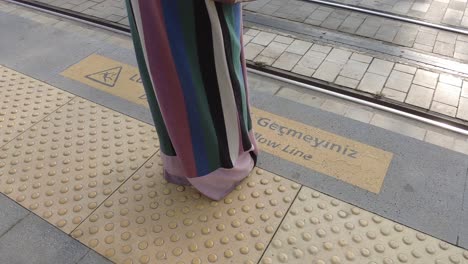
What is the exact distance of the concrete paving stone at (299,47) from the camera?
334 cm

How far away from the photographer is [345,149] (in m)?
2.32

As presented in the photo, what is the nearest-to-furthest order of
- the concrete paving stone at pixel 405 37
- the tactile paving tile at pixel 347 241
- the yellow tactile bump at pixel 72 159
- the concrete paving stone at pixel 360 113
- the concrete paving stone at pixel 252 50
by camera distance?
the tactile paving tile at pixel 347 241, the yellow tactile bump at pixel 72 159, the concrete paving stone at pixel 360 113, the concrete paving stone at pixel 252 50, the concrete paving stone at pixel 405 37

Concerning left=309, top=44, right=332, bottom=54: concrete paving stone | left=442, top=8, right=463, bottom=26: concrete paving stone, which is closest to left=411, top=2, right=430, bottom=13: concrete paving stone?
left=442, top=8, right=463, bottom=26: concrete paving stone

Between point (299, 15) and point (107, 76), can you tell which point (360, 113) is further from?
point (107, 76)

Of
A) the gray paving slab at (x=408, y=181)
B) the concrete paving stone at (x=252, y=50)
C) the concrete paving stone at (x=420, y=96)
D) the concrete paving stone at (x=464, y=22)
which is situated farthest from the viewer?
the concrete paving stone at (x=464, y=22)

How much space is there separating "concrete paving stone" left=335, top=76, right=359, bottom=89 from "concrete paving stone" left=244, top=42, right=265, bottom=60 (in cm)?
76

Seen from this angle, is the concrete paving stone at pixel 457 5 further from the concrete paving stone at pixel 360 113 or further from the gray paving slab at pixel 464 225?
the gray paving slab at pixel 464 225

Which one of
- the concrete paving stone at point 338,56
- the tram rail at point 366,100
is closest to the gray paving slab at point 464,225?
the tram rail at point 366,100

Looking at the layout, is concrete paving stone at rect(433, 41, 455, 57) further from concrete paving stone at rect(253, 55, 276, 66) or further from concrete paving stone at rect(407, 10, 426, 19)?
concrete paving stone at rect(253, 55, 276, 66)

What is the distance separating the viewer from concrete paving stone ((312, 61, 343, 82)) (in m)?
3.01

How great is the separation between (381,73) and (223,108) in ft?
6.11

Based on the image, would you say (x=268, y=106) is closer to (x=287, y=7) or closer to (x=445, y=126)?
(x=445, y=126)

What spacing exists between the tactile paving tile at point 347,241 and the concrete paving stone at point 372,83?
122cm

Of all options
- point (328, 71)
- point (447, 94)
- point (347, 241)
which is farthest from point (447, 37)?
point (347, 241)
